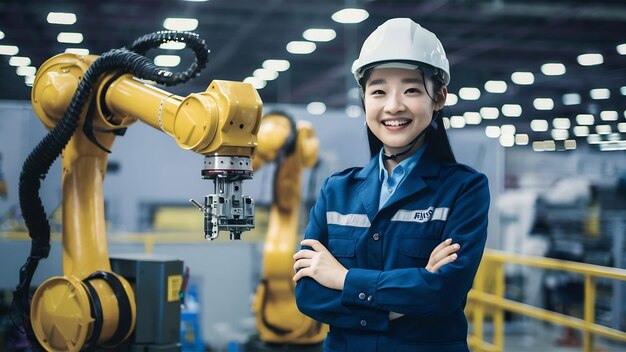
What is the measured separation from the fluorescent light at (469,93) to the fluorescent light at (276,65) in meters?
2.31

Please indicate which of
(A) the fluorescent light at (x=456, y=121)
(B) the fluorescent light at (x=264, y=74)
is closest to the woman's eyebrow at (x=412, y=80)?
(A) the fluorescent light at (x=456, y=121)

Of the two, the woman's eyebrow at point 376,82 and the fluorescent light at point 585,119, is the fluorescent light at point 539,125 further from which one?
the woman's eyebrow at point 376,82

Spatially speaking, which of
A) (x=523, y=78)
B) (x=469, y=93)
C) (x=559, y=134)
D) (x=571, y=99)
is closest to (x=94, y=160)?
(x=559, y=134)

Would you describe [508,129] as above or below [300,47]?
below

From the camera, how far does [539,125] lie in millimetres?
8039

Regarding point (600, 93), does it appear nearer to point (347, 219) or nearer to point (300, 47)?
point (300, 47)

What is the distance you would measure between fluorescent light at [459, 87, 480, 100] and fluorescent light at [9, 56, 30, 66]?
5586 millimetres

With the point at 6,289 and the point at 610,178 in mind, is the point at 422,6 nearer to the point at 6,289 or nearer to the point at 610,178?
the point at 610,178

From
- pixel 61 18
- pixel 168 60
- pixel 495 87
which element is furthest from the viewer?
pixel 495 87

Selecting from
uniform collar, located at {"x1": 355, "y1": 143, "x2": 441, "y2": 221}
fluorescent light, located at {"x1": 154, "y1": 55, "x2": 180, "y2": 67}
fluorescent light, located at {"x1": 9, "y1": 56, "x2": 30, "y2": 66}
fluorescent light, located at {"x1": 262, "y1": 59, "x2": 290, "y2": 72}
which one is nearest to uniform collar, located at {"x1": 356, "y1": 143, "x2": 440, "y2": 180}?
uniform collar, located at {"x1": 355, "y1": 143, "x2": 441, "y2": 221}

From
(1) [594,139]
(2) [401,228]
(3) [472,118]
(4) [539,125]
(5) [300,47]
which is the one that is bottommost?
(2) [401,228]

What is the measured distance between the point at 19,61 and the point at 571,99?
596 cm

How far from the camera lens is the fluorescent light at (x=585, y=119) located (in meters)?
6.66

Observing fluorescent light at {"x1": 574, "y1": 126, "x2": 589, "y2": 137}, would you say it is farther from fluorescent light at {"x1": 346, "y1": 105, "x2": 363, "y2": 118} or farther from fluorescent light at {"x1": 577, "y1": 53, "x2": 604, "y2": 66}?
fluorescent light at {"x1": 346, "y1": 105, "x2": 363, "y2": 118}
